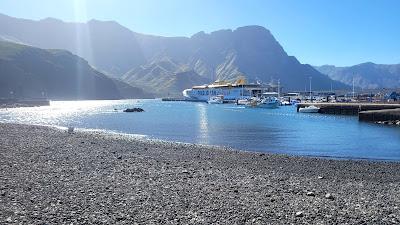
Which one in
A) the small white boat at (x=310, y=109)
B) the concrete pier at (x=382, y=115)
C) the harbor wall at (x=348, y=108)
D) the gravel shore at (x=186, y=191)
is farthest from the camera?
the small white boat at (x=310, y=109)

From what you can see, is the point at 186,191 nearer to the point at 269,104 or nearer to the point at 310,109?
the point at 310,109

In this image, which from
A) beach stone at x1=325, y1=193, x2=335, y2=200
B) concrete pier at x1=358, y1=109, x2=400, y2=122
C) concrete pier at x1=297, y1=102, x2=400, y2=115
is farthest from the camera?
concrete pier at x1=297, y1=102, x2=400, y2=115

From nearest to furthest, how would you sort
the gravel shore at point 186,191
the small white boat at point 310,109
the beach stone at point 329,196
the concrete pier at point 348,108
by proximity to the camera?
the gravel shore at point 186,191 → the beach stone at point 329,196 → the concrete pier at point 348,108 → the small white boat at point 310,109

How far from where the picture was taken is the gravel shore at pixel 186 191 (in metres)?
12.8

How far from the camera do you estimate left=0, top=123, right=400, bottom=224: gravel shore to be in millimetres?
12828

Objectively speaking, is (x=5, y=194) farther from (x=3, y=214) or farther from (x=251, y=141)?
(x=251, y=141)

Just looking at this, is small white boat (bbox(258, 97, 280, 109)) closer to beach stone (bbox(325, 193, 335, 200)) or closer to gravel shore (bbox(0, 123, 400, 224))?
gravel shore (bbox(0, 123, 400, 224))

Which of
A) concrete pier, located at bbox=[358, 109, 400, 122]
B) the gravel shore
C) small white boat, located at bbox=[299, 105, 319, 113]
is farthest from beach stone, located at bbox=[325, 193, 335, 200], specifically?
small white boat, located at bbox=[299, 105, 319, 113]

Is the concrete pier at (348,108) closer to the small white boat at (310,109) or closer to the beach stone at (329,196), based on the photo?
the small white boat at (310,109)

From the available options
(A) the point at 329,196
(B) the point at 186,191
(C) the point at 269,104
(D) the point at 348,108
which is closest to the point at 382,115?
A: (D) the point at 348,108

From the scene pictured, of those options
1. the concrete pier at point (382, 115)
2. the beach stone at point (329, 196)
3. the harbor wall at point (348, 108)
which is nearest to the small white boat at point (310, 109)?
the harbor wall at point (348, 108)

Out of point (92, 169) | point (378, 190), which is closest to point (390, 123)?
point (378, 190)

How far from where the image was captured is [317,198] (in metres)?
16.2

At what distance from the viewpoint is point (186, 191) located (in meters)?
16.9
